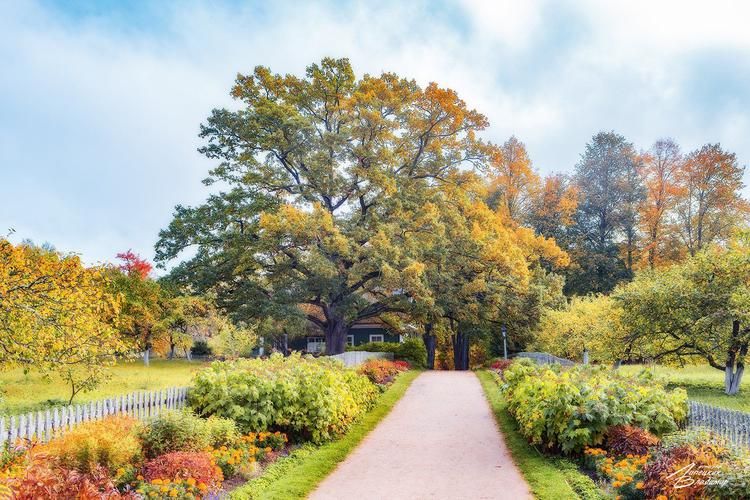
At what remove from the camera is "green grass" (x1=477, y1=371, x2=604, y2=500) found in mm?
7945

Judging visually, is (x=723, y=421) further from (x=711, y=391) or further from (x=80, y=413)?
(x=711, y=391)

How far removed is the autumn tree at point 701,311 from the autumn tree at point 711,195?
25.1m

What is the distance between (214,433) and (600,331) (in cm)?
1735

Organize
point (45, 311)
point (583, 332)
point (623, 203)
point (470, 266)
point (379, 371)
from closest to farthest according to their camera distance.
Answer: point (45, 311), point (379, 371), point (583, 332), point (470, 266), point (623, 203)

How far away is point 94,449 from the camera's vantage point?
23.5 feet

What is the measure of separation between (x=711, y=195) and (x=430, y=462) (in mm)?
42141

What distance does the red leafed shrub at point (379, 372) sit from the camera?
67.2ft

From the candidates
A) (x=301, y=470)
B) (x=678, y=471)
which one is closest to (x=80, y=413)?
(x=301, y=470)

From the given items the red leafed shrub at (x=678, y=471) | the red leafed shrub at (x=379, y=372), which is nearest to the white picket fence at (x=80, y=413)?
the red leafed shrub at (x=678, y=471)

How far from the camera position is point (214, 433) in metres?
9.06

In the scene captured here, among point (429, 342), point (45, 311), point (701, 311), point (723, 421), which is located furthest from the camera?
point (429, 342)

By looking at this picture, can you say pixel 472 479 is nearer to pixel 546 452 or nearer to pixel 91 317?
pixel 546 452

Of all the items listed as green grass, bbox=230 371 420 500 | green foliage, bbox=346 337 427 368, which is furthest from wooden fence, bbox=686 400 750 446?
green foliage, bbox=346 337 427 368

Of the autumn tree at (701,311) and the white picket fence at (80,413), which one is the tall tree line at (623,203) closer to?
the autumn tree at (701,311)
